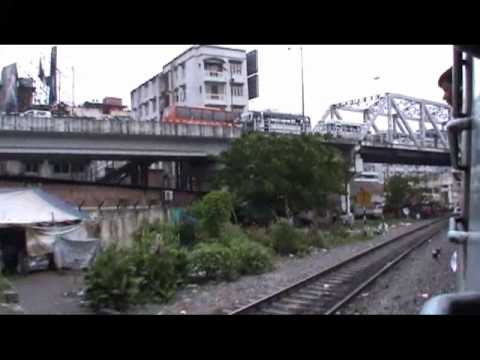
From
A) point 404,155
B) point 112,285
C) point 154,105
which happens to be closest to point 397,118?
point 404,155

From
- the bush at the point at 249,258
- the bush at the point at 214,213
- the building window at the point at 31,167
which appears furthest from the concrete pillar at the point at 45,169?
the bush at the point at 249,258

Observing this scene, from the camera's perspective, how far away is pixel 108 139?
22234 mm

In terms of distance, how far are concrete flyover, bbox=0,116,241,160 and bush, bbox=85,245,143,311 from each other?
519 inches

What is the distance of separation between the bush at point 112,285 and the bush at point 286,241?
7213mm

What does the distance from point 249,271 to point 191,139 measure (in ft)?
42.0

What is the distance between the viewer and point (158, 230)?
15688 millimetres

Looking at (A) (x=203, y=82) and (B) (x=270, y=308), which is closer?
(B) (x=270, y=308)

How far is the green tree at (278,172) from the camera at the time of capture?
20.7 metres

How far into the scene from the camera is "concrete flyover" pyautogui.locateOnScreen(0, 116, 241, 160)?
20516mm

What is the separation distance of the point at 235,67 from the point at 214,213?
3066 centimetres
